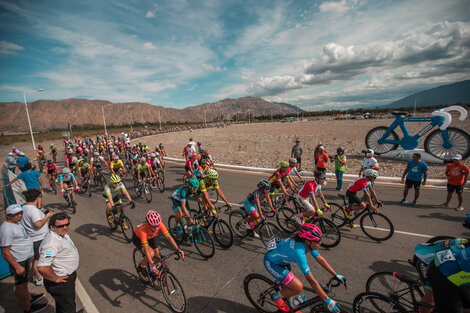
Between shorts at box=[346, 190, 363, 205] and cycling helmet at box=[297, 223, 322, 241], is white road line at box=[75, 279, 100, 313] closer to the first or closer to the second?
cycling helmet at box=[297, 223, 322, 241]

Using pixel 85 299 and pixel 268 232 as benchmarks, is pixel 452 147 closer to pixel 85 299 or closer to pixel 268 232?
pixel 268 232

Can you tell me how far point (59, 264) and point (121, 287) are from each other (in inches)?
70.7

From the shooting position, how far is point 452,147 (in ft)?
41.5

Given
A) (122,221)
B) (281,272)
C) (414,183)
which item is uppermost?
(281,272)

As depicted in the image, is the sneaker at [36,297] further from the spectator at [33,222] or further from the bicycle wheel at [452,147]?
the bicycle wheel at [452,147]

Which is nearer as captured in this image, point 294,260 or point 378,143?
point 294,260

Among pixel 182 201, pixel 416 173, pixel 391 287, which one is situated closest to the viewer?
pixel 391 287

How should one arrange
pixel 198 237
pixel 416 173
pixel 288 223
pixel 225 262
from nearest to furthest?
pixel 225 262
pixel 198 237
pixel 288 223
pixel 416 173

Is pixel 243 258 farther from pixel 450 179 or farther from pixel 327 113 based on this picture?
pixel 327 113

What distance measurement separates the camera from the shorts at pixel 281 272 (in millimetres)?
3119

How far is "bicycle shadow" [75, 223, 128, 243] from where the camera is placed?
6.55 metres

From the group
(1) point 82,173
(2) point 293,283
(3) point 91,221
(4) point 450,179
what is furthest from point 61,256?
(4) point 450,179

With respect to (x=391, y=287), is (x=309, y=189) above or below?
above

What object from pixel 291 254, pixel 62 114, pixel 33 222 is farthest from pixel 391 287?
pixel 62 114
